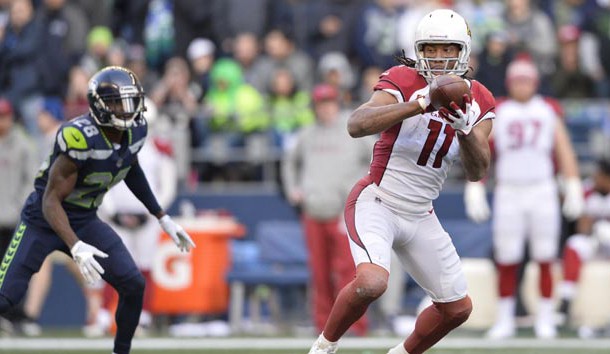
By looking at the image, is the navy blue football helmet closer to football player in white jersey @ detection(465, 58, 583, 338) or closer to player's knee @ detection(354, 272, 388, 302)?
player's knee @ detection(354, 272, 388, 302)

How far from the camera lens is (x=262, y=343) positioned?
8977mm

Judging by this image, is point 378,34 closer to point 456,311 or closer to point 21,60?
point 21,60

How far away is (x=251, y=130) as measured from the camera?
452 inches

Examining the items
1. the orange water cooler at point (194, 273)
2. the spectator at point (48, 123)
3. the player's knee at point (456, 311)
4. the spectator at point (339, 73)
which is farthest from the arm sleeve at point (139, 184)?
the spectator at point (339, 73)

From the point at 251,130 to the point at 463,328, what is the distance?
2.75 metres

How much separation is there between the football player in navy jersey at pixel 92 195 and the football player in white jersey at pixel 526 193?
356 centimetres

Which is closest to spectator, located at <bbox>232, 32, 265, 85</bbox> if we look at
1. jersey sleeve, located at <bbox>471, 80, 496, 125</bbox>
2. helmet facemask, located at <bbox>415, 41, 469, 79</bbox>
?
jersey sleeve, located at <bbox>471, 80, 496, 125</bbox>

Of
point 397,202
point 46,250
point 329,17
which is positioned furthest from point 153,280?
point 397,202

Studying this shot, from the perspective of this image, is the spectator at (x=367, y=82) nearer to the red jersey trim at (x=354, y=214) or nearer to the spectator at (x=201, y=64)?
the spectator at (x=201, y=64)

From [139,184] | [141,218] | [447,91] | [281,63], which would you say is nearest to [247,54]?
[281,63]

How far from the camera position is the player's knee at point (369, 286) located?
18.6 feet

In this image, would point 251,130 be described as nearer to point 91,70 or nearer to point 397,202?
point 91,70

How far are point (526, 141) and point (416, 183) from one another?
371cm

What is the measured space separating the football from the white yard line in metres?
3.36
